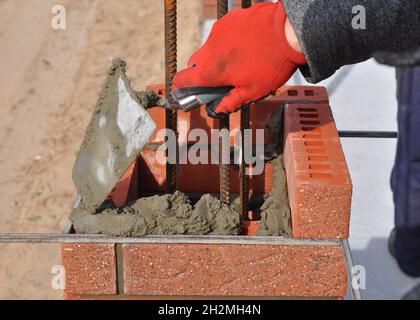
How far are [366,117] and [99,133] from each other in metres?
3.93

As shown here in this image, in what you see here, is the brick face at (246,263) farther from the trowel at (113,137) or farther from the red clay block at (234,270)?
the trowel at (113,137)

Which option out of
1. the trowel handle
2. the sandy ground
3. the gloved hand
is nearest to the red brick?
the trowel handle

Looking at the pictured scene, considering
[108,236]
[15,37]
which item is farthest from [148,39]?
[108,236]

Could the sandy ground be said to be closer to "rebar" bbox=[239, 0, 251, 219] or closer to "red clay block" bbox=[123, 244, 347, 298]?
"rebar" bbox=[239, 0, 251, 219]

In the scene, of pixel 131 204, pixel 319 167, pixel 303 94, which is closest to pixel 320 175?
pixel 319 167

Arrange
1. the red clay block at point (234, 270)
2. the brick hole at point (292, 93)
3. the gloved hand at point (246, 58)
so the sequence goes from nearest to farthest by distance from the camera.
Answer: the gloved hand at point (246, 58) → the red clay block at point (234, 270) → the brick hole at point (292, 93)

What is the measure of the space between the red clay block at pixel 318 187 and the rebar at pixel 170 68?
469 millimetres

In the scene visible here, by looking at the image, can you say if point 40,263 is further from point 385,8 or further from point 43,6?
point 43,6

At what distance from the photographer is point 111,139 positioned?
2.45 m

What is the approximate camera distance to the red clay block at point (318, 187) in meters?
2.26

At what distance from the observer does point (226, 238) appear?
7.77 ft

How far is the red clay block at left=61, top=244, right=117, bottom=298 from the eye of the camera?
2385 mm

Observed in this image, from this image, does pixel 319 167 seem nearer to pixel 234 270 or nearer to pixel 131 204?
pixel 234 270

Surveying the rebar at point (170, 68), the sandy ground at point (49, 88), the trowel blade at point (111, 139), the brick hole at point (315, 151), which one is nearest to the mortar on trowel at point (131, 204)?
the trowel blade at point (111, 139)
